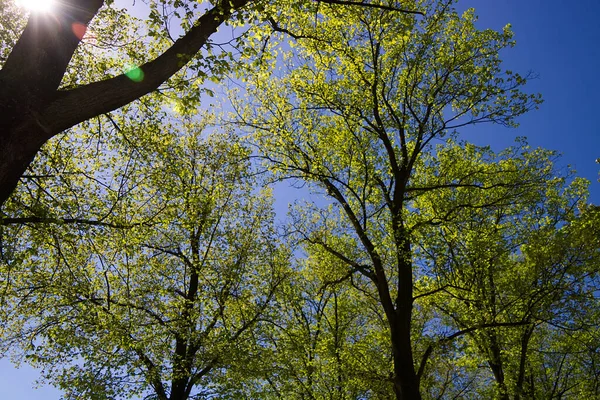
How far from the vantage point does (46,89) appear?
510 cm

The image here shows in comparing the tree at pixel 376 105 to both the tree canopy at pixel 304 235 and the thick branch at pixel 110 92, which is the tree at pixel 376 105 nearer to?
the tree canopy at pixel 304 235

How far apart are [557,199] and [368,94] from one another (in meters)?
12.0

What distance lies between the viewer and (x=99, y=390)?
14.4 meters

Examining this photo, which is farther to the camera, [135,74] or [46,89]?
[135,74]

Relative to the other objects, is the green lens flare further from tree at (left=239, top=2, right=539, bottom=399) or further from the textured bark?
tree at (left=239, top=2, right=539, bottom=399)

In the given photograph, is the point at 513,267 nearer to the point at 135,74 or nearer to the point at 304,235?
the point at 304,235

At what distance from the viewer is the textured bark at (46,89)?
15.8 feet

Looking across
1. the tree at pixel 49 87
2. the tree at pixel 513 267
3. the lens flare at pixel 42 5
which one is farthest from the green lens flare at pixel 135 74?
the tree at pixel 513 267

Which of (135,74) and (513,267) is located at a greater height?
(513,267)

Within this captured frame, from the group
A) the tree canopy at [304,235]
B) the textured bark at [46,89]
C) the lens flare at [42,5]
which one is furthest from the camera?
the tree canopy at [304,235]

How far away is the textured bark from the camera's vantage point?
190 inches

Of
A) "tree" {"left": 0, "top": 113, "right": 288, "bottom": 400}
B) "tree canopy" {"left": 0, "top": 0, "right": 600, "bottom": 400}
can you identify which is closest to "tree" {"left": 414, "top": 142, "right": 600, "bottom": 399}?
"tree canopy" {"left": 0, "top": 0, "right": 600, "bottom": 400}

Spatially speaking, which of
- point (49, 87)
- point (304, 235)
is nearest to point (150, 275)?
point (304, 235)

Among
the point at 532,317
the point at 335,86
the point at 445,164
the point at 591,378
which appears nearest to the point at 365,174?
the point at 335,86
